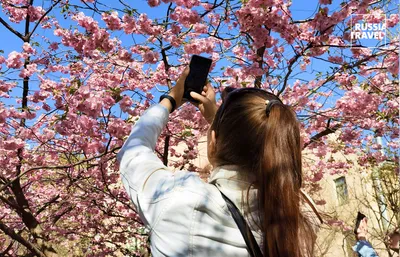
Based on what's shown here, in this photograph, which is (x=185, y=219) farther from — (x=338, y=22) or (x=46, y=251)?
(x=46, y=251)

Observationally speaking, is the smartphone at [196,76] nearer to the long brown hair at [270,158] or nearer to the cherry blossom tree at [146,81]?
the long brown hair at [270,158]

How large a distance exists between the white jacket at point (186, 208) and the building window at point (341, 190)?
12510mm

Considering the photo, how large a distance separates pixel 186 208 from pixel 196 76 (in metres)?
0.42

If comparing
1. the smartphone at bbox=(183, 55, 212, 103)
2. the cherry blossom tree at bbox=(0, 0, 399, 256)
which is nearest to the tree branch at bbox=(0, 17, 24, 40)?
the cherry blossom tree at bbox=(0, 0, 399, 256)

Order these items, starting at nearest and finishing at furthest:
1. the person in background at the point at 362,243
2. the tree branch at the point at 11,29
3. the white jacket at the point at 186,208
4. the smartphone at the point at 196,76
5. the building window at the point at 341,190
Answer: the white jacket at the point at 186,208
the smartphone at the point at 196,76
the person in background at the point at 362,243
the tree branch at the point at 11,29
the building window at the point at 341,190

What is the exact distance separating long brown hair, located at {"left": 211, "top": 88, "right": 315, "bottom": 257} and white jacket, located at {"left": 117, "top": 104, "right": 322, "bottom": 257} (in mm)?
30

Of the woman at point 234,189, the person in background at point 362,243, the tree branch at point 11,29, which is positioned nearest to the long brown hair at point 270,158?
the woman at point 234,189

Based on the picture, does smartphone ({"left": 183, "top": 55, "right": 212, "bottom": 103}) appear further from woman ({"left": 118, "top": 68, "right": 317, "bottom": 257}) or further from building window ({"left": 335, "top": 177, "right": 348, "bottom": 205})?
building window ({"left": 335, "top": 177, "right": 348, "bottom": 205})

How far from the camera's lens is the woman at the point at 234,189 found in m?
0.84

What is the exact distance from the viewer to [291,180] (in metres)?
0.88

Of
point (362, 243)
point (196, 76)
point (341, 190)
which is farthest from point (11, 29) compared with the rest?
point (341, 190)

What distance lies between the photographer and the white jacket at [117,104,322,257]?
832 mm

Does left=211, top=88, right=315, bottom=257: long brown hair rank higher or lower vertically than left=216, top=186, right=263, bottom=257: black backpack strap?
higher

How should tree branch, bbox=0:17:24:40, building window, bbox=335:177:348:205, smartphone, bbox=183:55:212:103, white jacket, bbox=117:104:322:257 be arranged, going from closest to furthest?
white jacket, bbox=117:104:322:257 → smartphone, bbox=183:55:212:103 → tree branch, bbox=0:17:24:40 → building window, bbox=335:177:348:205
